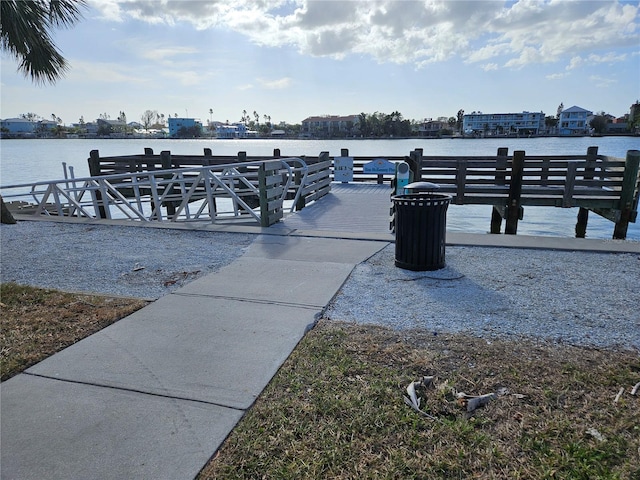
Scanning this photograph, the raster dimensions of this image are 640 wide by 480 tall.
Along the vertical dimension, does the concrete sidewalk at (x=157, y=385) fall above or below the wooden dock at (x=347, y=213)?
above

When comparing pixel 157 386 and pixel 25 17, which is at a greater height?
pixel 25 17

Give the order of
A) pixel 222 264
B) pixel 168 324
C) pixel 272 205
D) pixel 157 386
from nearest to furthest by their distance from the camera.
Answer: pixel 157 386
pixel 168 324
pixel 222 264
pixel 272 205

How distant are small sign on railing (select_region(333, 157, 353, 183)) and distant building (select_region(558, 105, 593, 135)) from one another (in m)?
116

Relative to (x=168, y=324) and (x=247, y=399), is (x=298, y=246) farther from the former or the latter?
(x=247, y=399)

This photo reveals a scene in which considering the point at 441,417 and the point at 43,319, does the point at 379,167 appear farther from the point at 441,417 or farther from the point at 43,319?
the point at 441,417

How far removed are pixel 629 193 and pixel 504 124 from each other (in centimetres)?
12784

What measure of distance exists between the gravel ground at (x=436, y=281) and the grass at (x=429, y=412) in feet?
1.21

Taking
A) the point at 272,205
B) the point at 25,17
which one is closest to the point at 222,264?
the point at 272,205

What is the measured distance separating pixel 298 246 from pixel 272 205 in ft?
6.65

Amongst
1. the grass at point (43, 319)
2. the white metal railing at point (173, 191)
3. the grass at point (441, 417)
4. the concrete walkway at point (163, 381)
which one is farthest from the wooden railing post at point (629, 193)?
the grass at point (43, 319)

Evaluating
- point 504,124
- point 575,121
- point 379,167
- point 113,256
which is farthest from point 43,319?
point 504,124

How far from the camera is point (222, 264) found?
227 inches

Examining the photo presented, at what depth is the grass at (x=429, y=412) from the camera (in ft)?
6.96

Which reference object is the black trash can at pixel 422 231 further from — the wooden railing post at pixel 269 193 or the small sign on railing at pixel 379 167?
the small sign on railing at pixel 379 167
